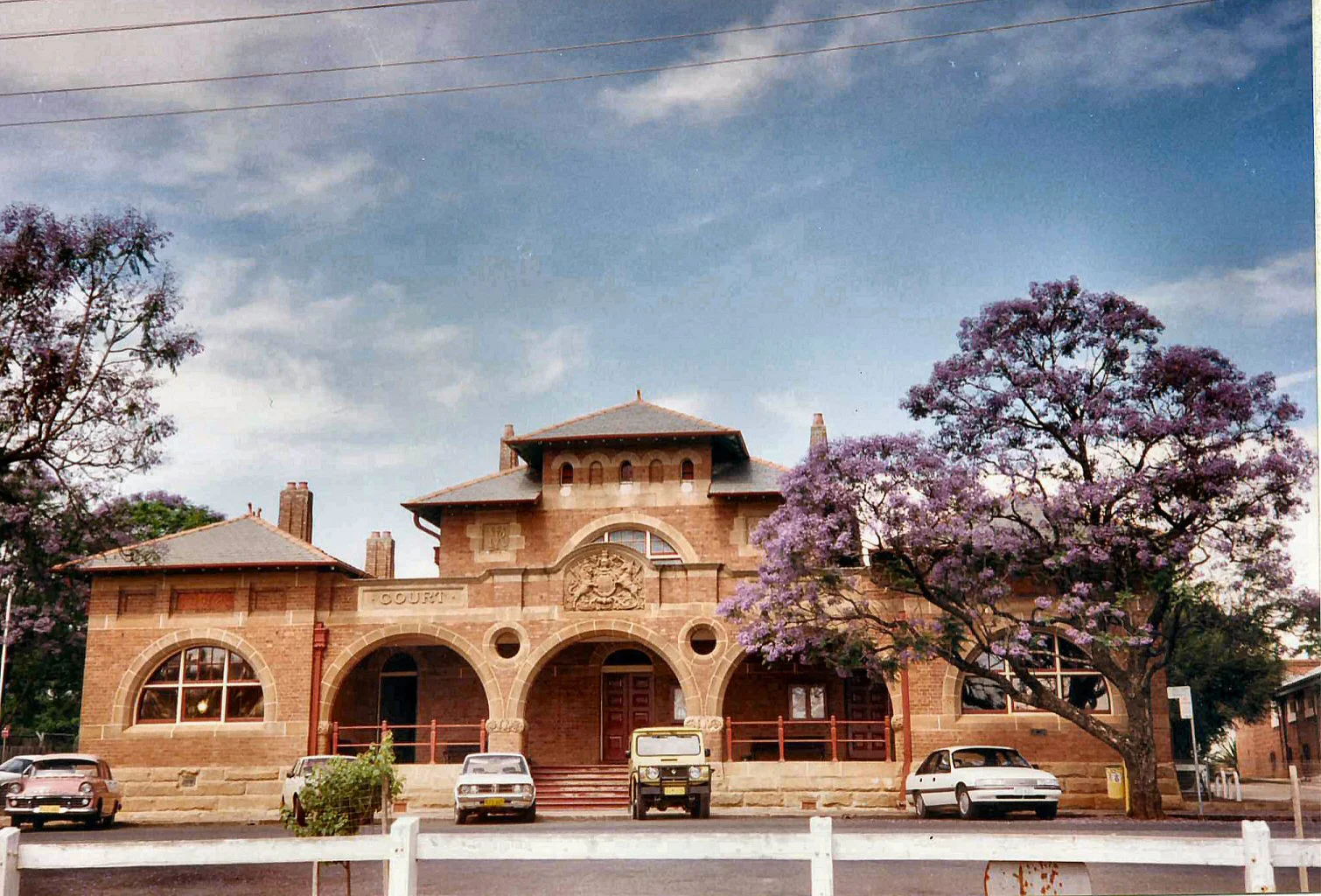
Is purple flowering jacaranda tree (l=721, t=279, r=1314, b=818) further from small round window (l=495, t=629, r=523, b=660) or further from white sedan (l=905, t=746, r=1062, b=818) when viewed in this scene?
small round window (l=495, t=629, r=523, b=660)

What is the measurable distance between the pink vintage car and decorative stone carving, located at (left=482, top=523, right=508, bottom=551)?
9791mm

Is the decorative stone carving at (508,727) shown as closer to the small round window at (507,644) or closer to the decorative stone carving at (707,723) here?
the small round window at (507,644)

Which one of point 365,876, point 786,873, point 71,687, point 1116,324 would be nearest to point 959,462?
point 1116,324

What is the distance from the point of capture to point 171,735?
26.8 m

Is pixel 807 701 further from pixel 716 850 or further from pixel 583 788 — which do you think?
pixel 716 850

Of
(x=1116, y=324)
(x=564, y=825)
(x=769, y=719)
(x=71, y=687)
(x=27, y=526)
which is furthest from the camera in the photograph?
(x=71, y=687)

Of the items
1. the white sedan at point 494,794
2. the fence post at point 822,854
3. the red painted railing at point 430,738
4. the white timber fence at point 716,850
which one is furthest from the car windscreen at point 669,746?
the fence post at point 822,854

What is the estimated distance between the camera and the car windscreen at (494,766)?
22297mm

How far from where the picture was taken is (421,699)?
29531mm

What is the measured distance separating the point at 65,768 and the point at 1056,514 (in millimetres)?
19793

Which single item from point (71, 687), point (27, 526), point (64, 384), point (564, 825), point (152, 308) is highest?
point (152, 308)

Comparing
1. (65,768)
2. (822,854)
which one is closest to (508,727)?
(65,768)

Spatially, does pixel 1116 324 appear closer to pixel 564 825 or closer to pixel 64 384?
pixel 564 825

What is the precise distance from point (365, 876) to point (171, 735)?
1555 centimetres
